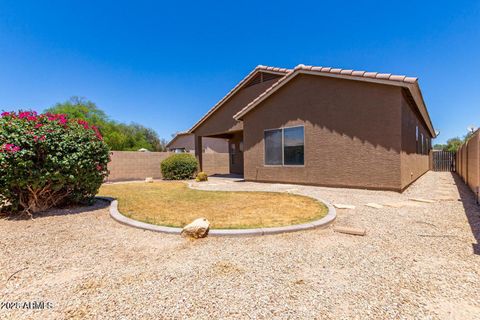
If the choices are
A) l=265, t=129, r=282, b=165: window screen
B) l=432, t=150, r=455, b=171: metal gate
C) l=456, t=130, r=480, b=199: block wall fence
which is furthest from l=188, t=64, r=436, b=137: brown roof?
l=432, t=150, r=455, b=171: metal gate

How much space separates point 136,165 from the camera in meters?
14.7

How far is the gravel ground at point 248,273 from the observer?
1.94 meters

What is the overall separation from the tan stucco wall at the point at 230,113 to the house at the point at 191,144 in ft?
22.3

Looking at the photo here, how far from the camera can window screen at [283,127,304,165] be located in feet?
31.6

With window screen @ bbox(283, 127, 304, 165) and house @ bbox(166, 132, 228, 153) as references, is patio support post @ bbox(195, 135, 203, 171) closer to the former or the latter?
house @ bbox(166, 132, 228, 153)

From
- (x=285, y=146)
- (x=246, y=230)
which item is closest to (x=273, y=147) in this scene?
(x=285, y=146)

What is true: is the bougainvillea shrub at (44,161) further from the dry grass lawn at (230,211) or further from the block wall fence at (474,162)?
the block wall fence at (474,162)

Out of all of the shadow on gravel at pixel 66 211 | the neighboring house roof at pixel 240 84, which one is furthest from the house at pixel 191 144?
the shadow on gravel at pixel 66 211

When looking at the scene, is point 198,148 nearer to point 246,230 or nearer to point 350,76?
point 350,76

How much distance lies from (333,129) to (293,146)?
1902 mm

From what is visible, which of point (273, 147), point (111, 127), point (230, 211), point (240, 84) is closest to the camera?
point (230, 211)

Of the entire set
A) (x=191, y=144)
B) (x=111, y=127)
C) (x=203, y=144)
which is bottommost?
(x=203, y=144)

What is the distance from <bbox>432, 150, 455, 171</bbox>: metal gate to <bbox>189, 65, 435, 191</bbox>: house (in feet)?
41.0

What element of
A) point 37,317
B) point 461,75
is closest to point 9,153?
point 37,317
